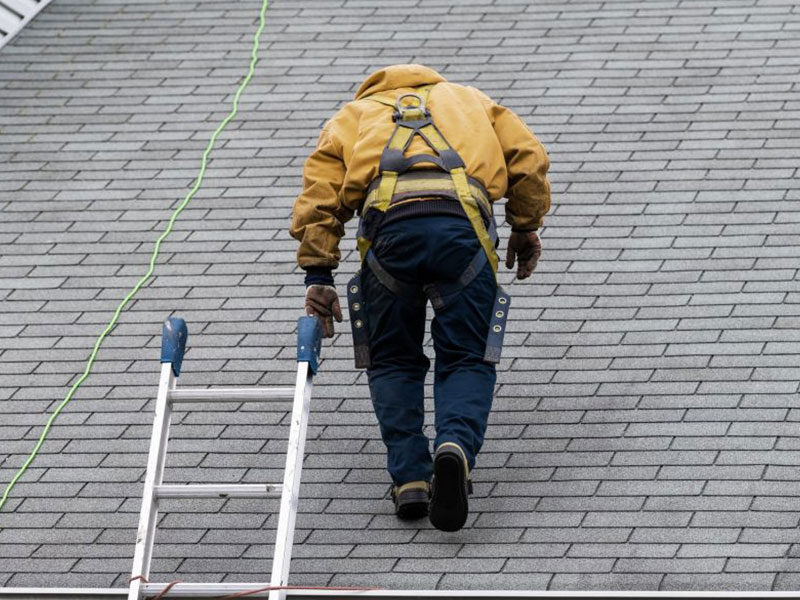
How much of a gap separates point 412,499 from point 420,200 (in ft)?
3.57

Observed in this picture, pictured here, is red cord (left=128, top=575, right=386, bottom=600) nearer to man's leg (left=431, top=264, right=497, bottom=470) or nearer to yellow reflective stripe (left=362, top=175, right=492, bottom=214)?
man's leg (left=431, top=264, right=497, bottom=470)

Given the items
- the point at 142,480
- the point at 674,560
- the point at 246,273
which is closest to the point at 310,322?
the point at 142,480

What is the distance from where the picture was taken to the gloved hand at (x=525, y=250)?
20.0 feet

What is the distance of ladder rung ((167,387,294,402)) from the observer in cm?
515

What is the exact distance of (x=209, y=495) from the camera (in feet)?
16.4

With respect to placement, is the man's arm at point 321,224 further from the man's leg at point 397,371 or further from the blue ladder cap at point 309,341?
the blue ladder cap at point 309,341

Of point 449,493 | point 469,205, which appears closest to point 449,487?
point 449,493

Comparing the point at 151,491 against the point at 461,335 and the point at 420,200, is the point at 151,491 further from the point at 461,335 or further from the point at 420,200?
the point at 420,200

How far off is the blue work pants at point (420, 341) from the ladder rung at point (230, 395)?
0.60m

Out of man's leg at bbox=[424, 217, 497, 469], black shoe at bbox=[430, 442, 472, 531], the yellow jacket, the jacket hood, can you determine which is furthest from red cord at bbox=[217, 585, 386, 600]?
the jacket hood

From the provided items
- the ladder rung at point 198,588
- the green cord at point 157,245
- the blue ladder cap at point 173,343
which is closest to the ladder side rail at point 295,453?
the ladder rung at point 198,588

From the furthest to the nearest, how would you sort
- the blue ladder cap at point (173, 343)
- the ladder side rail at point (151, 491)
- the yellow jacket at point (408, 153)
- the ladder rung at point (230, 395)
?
the yellow jacket at point (408, 153) → the blue ladder cap at point (173, 343) → the ladder rung at point (230, 395) → the ladder side rail at point (151, 491)

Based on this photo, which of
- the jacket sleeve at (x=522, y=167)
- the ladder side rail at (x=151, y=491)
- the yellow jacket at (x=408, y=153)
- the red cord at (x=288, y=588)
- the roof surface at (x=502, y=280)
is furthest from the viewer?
the jacket sleeve at (x=522, y=167)

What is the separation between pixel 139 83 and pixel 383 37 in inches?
57.6
